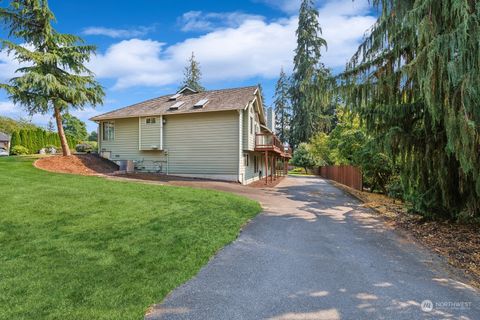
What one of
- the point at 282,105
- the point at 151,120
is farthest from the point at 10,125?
the point at 282,105

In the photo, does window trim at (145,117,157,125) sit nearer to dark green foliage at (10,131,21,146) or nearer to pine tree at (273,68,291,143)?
dark green foliage at (10,131,21,146)

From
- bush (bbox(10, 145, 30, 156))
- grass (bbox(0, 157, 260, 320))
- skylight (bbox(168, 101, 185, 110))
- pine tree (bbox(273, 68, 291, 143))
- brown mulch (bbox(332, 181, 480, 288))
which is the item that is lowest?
brown mulch (bbox(332, 181, 480, 288))

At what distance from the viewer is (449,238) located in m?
5.80

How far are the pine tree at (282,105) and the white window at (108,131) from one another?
3704cm

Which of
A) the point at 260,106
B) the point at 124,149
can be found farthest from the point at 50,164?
the point at 260,106

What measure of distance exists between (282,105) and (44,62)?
138 ft

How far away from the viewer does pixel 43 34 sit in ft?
50.3

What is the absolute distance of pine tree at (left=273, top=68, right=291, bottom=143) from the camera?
5188cm

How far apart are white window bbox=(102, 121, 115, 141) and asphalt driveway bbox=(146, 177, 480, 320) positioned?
1624 centimetres

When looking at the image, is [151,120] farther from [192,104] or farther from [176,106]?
[192,104]

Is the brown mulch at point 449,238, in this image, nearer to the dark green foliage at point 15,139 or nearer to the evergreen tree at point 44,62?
the evergreen tree at point 44,62

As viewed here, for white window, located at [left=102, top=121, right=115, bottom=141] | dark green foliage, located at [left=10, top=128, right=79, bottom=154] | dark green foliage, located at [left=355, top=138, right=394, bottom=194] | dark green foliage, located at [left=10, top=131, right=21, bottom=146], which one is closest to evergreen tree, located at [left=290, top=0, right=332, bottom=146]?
dark green foliage, located at [left=355, top=138, right=394, bottom=194]

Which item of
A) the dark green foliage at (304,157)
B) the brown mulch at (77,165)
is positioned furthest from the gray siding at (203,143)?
the dark green foliage at (304,157)

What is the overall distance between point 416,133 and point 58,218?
28.2 ft
